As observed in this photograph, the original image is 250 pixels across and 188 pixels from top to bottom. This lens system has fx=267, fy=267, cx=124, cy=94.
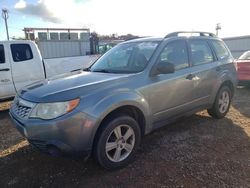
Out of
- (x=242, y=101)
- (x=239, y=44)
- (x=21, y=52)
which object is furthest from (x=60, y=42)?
(x=239, y=44)

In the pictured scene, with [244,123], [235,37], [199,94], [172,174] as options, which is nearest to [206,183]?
[172,174]

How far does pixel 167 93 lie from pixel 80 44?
1270 cm

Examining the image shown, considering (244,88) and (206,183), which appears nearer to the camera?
(206,183)

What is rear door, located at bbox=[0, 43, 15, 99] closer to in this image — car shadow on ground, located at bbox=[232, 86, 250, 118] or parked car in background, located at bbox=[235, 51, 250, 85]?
car shadow on ground, located at bbox=[232, 86, 250, 118]

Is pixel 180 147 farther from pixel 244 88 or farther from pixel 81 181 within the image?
pixel 244 88

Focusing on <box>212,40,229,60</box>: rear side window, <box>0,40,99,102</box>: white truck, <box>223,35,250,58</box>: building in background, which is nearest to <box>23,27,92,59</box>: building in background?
<box>0,40,99,102</box>: white truck

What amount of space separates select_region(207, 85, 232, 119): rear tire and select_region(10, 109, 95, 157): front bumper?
325 centimetres

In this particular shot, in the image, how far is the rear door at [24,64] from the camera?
7203 millimetres

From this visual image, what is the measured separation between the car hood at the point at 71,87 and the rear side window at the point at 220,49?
2.58 m

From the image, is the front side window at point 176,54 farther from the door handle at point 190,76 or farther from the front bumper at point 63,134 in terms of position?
the front bumper at point 63,134

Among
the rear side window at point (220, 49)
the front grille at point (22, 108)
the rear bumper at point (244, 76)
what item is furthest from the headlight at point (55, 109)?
the rear bumper at point (244, 76)

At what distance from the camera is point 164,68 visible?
392 cm

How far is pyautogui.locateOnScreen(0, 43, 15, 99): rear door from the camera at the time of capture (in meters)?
7.00

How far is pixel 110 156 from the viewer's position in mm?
3574
